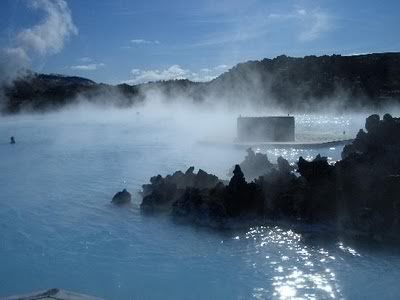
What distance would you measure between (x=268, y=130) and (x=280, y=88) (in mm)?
72346

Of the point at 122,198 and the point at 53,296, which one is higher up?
the point at 53,296

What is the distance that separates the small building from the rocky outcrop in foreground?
47.8ft

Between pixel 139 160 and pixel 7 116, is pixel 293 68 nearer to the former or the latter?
pixel 7 116

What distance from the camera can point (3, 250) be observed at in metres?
13.9

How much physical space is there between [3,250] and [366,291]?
10.1m

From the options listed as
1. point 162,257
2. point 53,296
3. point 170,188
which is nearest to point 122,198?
point 170,188

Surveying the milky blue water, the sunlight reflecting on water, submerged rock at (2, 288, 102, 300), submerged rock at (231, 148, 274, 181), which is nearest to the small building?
submerged rock at (231, 148, 274, 181)

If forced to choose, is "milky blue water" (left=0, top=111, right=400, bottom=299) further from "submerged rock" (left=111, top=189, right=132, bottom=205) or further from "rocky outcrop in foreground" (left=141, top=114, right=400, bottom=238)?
"rocky outcrop in foreground" (left=141, top=114, right=400, bottom=238)

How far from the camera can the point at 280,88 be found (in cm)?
10200

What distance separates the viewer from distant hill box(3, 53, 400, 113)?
9556 cm

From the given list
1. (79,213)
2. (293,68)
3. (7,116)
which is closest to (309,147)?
(79,213)

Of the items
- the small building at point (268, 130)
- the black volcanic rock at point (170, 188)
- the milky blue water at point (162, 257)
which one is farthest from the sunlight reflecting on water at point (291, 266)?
the small building at point (268, 130)

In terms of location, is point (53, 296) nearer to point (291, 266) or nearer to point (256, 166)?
point (291, 266)

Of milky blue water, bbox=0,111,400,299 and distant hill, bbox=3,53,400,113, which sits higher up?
distant hill, bbox=3,53,400,113
